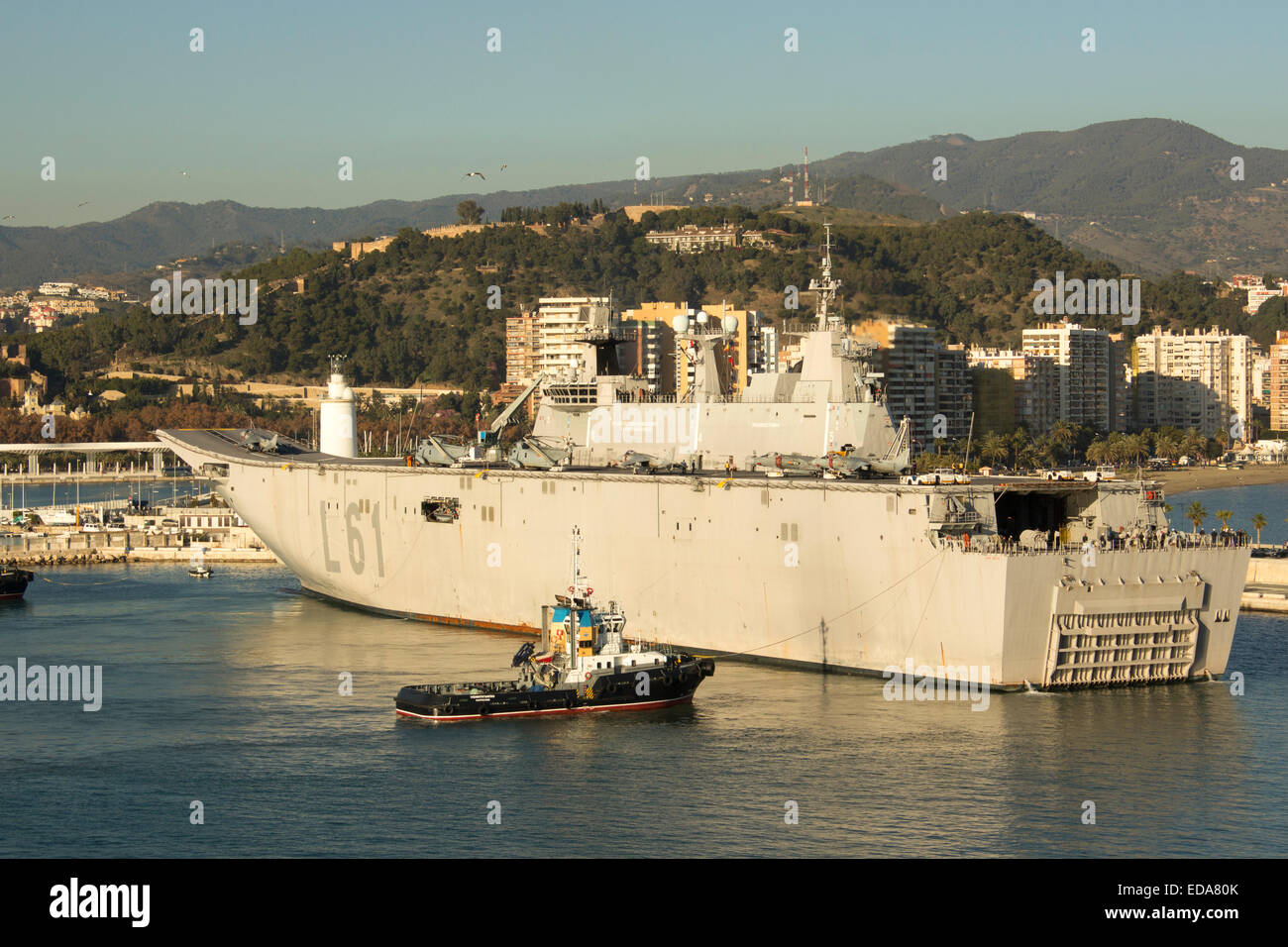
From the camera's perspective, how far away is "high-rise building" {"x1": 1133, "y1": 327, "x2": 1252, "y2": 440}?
15725 cm

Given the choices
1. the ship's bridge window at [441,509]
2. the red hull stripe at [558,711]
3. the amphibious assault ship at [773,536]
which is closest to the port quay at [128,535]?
the amphibious assault ship at [773,536]

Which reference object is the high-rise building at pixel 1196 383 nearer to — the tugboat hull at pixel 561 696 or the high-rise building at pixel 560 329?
the high-rise building at pixel 560 329

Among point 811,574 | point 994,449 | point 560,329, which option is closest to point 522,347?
point 560,329

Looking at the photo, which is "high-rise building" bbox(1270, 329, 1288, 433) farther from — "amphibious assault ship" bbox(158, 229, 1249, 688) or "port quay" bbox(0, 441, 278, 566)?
"amphibious assault ship" bbox(158, 229, 1249, 688)

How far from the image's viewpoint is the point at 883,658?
3653 centimetres

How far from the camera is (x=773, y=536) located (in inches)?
1522

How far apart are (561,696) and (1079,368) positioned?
4587 inches

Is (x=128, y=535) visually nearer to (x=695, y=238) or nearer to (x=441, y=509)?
(x=441, y=509)

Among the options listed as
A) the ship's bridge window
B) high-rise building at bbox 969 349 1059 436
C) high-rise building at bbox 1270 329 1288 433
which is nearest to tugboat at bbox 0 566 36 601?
the ship's bridge window

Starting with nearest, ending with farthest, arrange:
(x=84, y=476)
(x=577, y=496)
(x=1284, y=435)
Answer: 1. (x=577, y=496)
2. (x=84, y=476)
3. (x=1284, y=435)

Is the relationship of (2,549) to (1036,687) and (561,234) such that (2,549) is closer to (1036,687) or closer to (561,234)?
(1036,687)

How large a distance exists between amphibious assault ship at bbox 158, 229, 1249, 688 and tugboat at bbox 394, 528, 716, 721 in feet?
15.3
